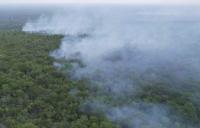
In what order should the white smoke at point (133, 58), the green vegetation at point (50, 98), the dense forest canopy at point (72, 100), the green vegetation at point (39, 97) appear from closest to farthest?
the green vegetation at point (39, 97) → the green vegetation at point (50, 98) → the dense forest canopy at point (72, 100) → the white smoke at point (133, 58)

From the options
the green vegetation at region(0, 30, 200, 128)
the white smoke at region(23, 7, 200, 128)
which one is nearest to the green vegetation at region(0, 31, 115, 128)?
the green vegetation at region(0, 30, 200, 128)

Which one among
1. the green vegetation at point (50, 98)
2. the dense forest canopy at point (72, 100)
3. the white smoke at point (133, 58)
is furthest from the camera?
the white smoke at point (133, 58)

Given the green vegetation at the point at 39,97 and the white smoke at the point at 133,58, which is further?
the white smoke at the point at 133,58

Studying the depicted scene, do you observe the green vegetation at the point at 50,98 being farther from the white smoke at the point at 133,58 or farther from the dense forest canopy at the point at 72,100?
the white smoke at the point at 133,58

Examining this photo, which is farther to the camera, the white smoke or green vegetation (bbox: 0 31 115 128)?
the white smoke

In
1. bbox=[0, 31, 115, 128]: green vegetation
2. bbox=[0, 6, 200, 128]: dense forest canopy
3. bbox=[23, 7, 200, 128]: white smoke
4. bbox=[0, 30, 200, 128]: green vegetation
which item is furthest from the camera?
bbox=[23, 7, 200, 128]: white smoke

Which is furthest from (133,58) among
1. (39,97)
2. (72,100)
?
(39,97)

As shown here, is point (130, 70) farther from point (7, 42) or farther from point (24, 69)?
point (7, 42)

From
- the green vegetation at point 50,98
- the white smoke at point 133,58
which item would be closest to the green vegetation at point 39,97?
the green vegetation at point 50,98

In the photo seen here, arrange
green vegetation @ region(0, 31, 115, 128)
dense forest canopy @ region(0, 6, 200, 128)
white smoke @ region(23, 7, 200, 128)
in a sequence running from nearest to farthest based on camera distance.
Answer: green vegetation @ region(0, 31, 115, 128) < dense forest canopy @ region(0, 6, 200, 128) < white smoke @ region(23, 7, 200, 128)

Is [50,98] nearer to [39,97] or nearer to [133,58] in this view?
[39,97]

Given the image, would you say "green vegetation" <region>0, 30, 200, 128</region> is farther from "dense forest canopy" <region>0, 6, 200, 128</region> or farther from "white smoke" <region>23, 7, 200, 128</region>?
"white smoke" <region>23, 7, 200, 128</region>
